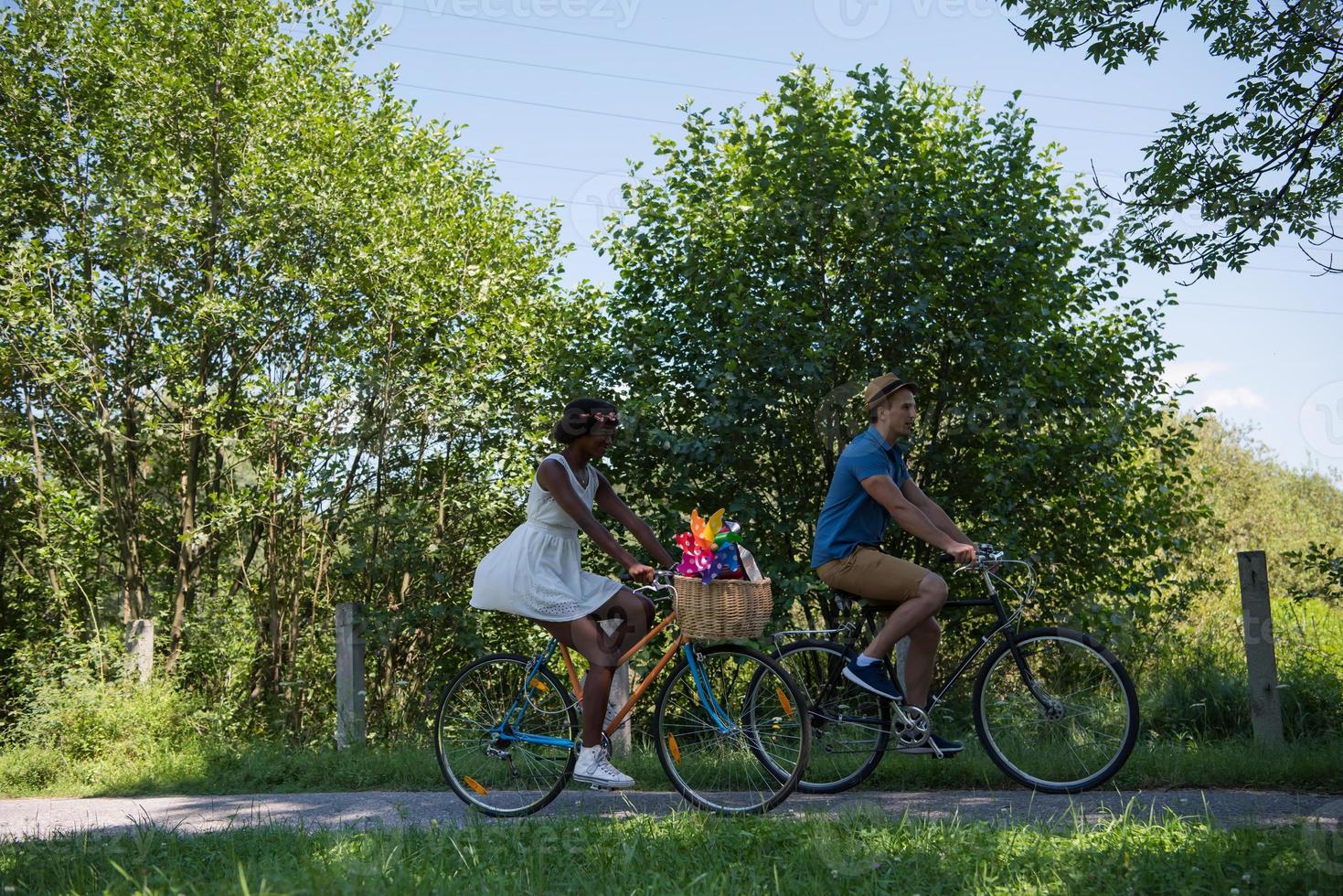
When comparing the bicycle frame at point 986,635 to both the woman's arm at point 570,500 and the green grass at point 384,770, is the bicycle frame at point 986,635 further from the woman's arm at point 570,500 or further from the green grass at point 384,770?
the woman's arm at point 570,500

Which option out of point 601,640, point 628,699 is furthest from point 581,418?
point 628,699

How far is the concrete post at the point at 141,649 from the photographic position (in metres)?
11.1

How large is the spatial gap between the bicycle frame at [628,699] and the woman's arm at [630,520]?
32cm

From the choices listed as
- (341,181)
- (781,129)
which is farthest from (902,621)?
(341,181)

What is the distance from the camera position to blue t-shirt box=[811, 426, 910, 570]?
558cm

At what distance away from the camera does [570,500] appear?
17.0 ft

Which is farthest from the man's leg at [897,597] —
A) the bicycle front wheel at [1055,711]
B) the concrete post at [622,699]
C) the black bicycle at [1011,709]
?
the concrete post at [622,699]

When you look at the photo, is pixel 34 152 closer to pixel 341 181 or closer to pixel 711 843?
pixel 341 181

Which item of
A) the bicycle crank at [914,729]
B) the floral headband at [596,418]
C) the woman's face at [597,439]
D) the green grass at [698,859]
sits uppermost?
the floral headband at [596,418]

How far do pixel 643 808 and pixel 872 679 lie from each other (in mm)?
1303

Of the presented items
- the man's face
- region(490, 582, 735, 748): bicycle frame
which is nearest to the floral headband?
region(490, 582, 735, 748): bicycle frame

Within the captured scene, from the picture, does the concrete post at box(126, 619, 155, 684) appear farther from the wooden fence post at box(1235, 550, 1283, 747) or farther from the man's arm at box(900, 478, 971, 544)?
the wooden fence post at box(1235, 550, 1283, 747)

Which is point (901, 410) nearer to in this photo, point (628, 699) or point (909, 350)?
point (628, 699)

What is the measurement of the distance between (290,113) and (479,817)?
10.1 meters
